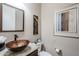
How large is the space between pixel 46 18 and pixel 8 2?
51 centimetres

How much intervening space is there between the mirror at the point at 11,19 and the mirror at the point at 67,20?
0.47m

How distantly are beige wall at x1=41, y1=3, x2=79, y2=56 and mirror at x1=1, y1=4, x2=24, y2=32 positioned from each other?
280 mm

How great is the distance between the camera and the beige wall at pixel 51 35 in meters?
1.37

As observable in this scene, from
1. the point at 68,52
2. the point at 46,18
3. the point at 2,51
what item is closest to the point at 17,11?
the point at 46,18

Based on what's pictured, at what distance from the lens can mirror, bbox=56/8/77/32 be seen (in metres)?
1.35

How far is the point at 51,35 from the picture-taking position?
145cm

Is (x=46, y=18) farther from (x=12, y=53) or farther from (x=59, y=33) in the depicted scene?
(x=12, y=53)

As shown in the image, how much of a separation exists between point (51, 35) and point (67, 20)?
28 cm

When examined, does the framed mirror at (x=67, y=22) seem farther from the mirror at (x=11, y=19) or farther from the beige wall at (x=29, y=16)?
the mirror at (x=11, y=19)

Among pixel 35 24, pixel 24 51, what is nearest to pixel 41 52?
pixel 24 51

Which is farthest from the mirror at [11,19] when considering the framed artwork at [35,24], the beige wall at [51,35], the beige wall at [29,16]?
the beige wall at [51,35]

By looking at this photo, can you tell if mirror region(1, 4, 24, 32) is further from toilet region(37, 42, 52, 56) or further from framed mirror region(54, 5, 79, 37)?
framed mirror region(54, 5, 79, 37)

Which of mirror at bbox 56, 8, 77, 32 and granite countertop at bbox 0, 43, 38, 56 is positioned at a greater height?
mirror at bbox 56, 8, 77, 32

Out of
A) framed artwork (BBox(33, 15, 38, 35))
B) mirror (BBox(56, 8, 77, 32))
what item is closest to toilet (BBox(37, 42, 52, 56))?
framed artwork (BBox(33, 15, 38, 35))
